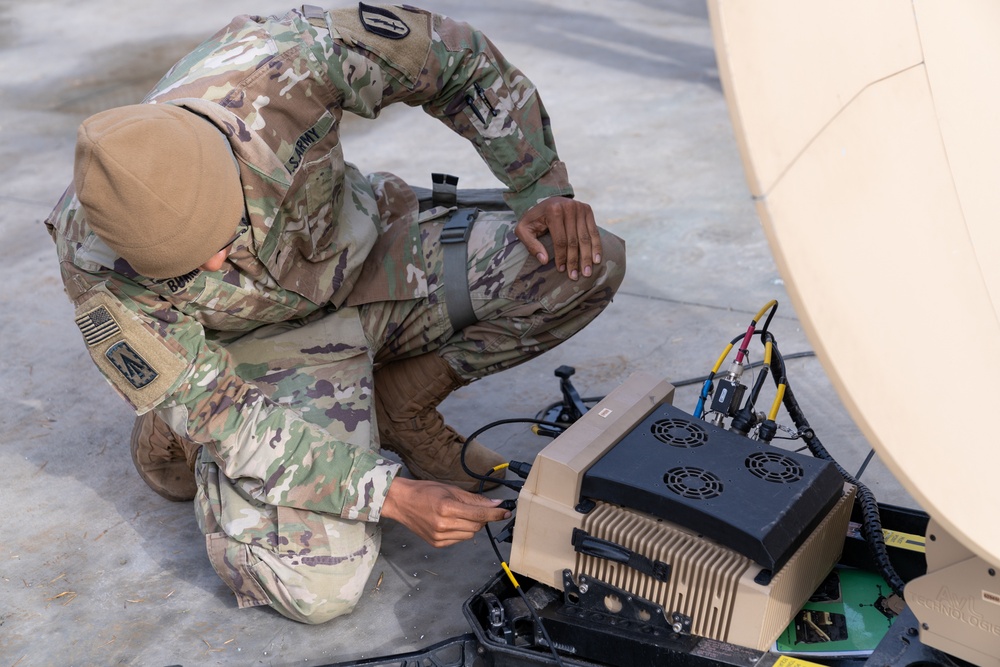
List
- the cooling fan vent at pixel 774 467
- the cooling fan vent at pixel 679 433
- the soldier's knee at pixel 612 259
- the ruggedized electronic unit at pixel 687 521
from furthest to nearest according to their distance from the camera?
1. the soldier's knee at pixel 612 259
2. the cooling fan vent at pixel 679 433
3. the cooling fan vent at pixel 774 467
4. the ruggedized electronic unit at pixel 687 521

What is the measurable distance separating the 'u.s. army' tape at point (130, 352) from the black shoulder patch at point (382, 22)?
794 mm

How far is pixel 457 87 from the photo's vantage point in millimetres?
2475

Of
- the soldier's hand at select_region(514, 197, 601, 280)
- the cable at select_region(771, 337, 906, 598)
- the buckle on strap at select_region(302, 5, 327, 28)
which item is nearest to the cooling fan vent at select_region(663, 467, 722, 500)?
the cable at select_region(771, 337, 906, 598)

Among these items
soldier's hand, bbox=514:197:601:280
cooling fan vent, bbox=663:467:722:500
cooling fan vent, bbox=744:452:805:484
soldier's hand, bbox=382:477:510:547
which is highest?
soldier's hand, bbox=514:197:601:280

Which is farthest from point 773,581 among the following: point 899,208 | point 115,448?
point 115,448

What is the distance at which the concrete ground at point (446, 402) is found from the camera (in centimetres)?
224

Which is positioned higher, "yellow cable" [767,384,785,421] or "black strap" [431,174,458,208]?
"black strap" [431,174,458,208]

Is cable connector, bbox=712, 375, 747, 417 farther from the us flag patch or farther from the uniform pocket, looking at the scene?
the us flag patch

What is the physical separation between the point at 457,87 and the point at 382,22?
0.23 metres

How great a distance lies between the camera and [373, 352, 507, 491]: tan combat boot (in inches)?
102

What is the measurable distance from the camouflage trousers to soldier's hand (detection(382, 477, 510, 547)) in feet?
0.58

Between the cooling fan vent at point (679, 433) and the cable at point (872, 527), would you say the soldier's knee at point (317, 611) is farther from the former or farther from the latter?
the cable at point (872, 527)

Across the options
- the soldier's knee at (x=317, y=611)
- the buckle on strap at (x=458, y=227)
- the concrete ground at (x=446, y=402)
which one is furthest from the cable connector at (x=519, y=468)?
the buckle on strap at (x=458, y=227)

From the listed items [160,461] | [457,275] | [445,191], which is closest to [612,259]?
[457,275]
